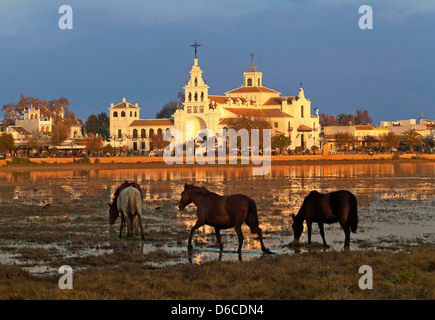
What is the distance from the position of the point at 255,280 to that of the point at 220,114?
11068 centimetres

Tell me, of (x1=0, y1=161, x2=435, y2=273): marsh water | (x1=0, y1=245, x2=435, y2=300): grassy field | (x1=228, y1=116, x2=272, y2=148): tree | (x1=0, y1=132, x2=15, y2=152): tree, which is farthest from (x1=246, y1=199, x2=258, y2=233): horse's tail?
(x1=228, y1=116, x2=272, y2=148): tree

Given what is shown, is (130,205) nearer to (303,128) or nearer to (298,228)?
(298,228)

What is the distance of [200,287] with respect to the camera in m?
11.1

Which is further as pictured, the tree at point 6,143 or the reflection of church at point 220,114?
the reflection of church at point 220,114

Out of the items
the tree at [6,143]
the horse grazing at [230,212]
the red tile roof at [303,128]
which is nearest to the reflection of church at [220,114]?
the red tile roof at [303,128]

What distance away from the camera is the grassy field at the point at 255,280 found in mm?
10391

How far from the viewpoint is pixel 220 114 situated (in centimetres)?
12169

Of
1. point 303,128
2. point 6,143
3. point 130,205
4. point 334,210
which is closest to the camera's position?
point 334,210

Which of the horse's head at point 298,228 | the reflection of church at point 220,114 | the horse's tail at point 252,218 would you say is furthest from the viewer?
the reflection of church at point 220,114

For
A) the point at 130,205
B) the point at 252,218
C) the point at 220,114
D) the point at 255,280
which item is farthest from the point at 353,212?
the point at 220,114

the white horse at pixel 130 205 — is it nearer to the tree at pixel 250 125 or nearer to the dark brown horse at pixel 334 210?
the dark brown horse at pixel 334 210

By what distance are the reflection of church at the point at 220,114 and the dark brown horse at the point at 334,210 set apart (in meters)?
99.2
